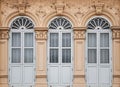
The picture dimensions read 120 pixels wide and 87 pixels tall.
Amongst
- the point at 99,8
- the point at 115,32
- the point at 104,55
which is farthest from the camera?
the point at 104,55

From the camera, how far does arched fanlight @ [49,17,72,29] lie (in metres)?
18.9

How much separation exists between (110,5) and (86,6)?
43.3 inches

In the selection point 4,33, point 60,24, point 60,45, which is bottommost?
point 60,45

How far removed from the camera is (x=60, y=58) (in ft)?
61.8

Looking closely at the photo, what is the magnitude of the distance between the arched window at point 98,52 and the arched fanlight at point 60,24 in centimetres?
97

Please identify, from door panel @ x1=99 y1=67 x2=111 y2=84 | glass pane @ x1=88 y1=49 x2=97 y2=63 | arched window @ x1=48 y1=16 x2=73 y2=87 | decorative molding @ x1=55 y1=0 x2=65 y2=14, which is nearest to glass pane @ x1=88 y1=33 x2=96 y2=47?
glass pane @ x1=88 y1=49 x2=97 y2=63

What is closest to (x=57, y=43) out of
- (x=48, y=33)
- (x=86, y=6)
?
(x=48, y=33)

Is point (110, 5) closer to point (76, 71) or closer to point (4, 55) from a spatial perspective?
point (76, 71)

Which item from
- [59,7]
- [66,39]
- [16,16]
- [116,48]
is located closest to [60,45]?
[66,39]

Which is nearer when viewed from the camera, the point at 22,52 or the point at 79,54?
the point at 79,54

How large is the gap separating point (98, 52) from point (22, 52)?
3.49 m

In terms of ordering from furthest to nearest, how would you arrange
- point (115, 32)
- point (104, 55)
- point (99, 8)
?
point (104, 55) < point (99, 8) < point (115, 32)

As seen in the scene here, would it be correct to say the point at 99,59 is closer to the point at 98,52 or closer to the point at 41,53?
the point at 98,52

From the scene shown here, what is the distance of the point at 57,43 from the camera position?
18.9 meters
